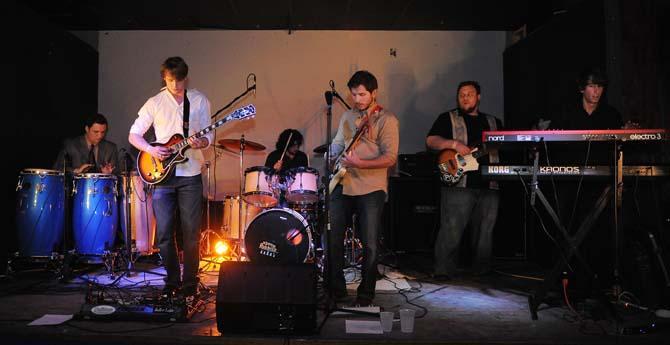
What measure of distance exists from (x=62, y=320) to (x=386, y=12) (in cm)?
585

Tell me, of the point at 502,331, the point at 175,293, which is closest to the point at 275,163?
the point at 175,293

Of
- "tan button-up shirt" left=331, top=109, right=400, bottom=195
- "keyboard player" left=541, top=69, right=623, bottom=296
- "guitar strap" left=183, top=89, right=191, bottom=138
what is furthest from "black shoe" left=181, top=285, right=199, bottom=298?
"keyboard player" left=541, top=69, right=623, bottom=296

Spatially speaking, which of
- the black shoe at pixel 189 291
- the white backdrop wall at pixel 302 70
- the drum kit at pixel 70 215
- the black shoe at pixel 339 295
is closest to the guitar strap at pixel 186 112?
the black shoe at pixel 189 291

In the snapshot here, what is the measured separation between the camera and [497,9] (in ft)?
24.2

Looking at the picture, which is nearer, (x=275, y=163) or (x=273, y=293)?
(x=273, y=293)

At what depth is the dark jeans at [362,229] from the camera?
4.33 metres

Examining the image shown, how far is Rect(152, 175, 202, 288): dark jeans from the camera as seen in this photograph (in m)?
4.46

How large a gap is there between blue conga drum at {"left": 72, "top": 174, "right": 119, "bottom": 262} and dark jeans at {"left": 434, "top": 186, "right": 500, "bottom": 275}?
381 centimetres

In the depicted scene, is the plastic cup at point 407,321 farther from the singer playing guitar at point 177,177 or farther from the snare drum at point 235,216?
the snare drum at point 235,216

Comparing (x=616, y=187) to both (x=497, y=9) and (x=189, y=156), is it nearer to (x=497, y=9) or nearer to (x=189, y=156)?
(x=189, y=156)

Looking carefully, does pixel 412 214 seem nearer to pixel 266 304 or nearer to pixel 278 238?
pixel 278 238

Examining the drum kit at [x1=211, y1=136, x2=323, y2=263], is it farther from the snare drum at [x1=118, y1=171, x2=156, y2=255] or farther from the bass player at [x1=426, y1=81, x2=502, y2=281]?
the bass player at [x1=426, y1=81, x2=502, y2=281]

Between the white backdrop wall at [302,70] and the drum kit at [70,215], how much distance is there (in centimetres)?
242

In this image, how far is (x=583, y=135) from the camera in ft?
12.4
